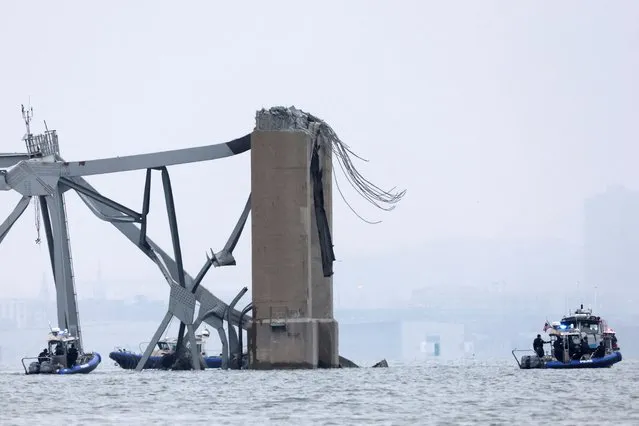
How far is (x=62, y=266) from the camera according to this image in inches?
4190

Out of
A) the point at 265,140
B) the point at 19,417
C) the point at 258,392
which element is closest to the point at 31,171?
the point at 265,140

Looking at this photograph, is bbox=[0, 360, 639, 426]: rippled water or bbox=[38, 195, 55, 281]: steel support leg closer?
bbox=[0, 360, 639, 426]: rippled water

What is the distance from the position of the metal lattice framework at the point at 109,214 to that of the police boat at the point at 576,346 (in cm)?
1674

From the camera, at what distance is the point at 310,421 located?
62844mm

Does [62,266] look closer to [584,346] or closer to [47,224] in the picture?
[47,224]

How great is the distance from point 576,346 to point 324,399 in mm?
35697

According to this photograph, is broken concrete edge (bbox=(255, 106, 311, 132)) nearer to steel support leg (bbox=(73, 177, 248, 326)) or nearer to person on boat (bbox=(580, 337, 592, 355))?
steel support leg (bbox=(73, 177, 248, 326))

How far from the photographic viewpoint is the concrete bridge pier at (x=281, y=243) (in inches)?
3861

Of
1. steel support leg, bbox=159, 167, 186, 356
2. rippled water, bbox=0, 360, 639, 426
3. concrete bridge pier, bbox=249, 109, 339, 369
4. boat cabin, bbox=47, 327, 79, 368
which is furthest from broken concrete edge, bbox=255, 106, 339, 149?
boat cabin, bbox=47, 327, 79, 368

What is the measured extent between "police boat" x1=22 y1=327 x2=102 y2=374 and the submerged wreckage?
8 cm

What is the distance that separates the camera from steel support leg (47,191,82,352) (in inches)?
4198

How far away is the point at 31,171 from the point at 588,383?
3645 centimetres

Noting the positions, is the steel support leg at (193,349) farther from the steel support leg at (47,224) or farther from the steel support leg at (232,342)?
the steel support leg at (47,224)

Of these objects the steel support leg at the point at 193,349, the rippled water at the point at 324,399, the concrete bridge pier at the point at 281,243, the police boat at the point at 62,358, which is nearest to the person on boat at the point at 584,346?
the rippled water at the point at 324,399
